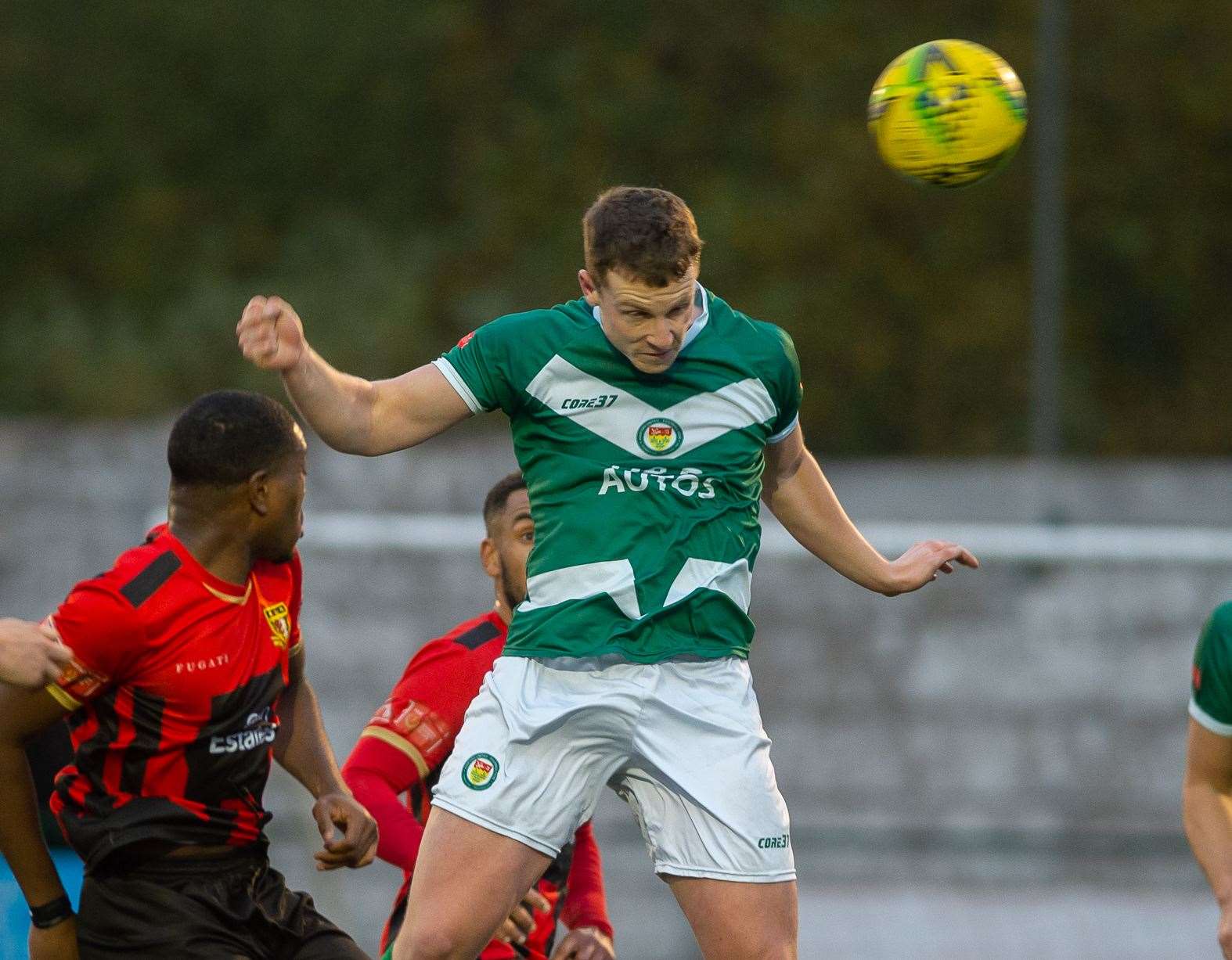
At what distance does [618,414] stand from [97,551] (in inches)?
246

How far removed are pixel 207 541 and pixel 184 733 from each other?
0.43 metres

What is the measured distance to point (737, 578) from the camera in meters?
3.88

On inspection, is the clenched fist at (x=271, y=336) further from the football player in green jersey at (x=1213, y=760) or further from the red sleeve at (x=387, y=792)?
the football player in green jersey at (x=1213, y=760)

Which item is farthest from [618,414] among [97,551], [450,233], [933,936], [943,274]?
[450,233]

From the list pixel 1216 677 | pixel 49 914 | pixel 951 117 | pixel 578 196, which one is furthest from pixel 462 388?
pixel 578 196

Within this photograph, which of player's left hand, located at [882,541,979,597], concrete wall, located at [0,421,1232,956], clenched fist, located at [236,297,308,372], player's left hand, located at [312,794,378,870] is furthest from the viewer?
concrete wall, located at [0,421,1232,956]

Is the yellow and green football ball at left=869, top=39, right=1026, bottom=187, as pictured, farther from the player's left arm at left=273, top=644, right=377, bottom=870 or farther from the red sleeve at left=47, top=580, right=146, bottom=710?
the red sleeve at left=47, top=580, right=146, bottom=710

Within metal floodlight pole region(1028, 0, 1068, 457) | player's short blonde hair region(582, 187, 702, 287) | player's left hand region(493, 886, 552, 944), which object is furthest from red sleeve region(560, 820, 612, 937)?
metal floodlight pole region(1028, 0, 1068, 457)

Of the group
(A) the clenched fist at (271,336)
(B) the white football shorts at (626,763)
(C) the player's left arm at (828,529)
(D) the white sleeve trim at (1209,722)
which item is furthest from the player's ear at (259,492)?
(D) the white sleeve trim at (1209,722)

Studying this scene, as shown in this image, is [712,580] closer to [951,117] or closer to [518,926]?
[518,926]

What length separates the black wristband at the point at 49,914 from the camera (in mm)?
3758

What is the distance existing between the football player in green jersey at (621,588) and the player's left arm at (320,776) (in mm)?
Result: 333

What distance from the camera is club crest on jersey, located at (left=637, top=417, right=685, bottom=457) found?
3.83 m

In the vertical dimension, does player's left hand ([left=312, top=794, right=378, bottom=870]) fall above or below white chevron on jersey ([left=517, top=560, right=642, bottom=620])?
below
